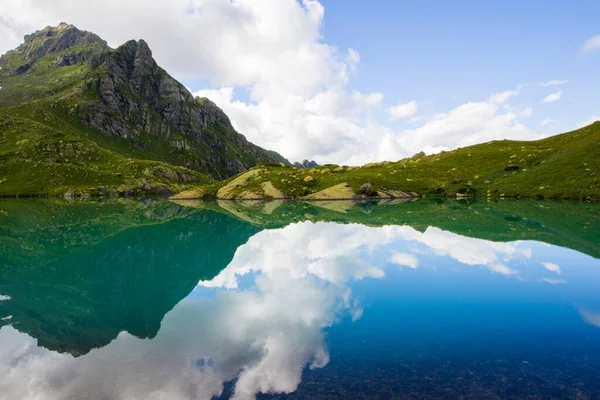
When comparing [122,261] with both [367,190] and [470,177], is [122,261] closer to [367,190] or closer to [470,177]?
[367,190]

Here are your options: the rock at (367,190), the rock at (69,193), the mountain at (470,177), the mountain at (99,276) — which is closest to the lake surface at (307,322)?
the mountain at (99,276)

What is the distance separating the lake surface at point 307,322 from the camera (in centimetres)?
→ 1120

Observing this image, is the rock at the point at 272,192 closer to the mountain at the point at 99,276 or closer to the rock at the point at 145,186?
the mountain at the point at 99,276

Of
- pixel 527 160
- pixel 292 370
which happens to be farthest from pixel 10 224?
pixel 527 160

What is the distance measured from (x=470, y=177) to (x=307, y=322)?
425ft

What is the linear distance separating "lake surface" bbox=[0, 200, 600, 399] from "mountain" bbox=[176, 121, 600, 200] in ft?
245

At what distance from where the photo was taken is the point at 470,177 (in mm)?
125750

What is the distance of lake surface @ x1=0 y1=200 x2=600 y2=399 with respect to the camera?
11.2 meters

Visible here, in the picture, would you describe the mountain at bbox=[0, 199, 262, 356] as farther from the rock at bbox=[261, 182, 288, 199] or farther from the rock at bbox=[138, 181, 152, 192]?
the rock at bbox=[138, 181, 152, 192]

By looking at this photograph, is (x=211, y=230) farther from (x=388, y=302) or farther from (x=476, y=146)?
(x=476, y=146)

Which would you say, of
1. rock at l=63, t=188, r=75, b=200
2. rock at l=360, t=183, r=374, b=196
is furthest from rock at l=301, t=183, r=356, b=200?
rock at l=63, t=188, r=75, b=200

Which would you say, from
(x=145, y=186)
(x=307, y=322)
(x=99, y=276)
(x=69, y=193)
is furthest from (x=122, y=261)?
(x=145, y=186)

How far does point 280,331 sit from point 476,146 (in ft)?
580

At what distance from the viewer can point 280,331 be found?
15.1m
